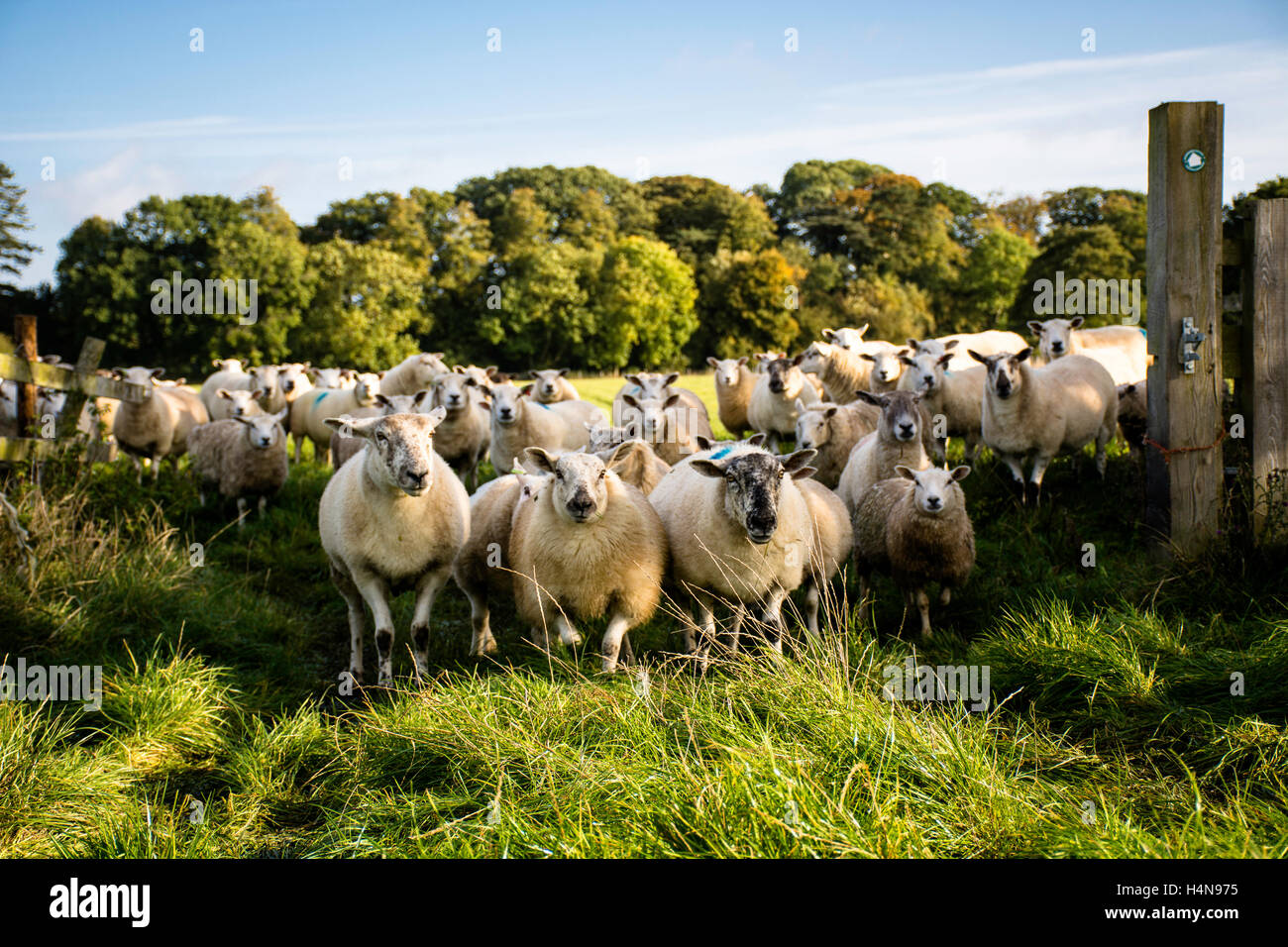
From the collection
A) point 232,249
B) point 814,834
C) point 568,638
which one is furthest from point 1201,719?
point 232,249

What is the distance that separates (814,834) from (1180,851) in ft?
3.97

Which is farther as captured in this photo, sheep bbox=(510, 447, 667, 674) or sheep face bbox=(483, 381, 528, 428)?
sheep face bbox=(483, 381, 528, 428)

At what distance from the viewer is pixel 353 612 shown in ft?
22.3

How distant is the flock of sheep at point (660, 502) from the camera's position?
18.8 ft

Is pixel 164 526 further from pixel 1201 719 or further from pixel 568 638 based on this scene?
pixel 1201 719

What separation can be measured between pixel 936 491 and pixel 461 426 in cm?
697

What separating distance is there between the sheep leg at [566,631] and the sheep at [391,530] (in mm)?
1076

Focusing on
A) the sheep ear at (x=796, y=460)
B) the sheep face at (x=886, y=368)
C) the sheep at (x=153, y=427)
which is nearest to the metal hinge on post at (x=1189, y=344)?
the sheep ear at (x=796, y=460)

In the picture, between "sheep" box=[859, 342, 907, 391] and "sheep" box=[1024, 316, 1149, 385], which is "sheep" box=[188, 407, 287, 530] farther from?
"sheep" box=[1024, 316, 1149, 385]

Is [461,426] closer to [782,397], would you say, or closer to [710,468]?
[782,397]

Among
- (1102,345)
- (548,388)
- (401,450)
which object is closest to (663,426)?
(548,388)

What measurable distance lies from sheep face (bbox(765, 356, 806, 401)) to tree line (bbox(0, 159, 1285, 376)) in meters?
23.4

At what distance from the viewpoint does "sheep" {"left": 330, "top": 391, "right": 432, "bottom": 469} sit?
29.7 ft

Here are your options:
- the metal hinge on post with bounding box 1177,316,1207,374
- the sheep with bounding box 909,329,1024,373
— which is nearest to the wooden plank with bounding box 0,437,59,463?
the metal hinge on post with bounding box 1177,316,1207,374
